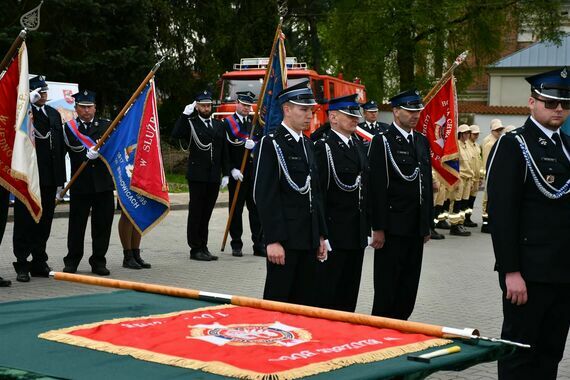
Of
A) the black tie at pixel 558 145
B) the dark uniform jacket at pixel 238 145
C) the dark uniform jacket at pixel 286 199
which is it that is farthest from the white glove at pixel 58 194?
the black tie at pixel 558 145

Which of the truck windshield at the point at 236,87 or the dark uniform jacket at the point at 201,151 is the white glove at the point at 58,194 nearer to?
the dark uniform jacket at the point at 201,151

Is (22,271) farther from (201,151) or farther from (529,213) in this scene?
(529,213)

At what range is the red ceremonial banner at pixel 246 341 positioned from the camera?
3.43m

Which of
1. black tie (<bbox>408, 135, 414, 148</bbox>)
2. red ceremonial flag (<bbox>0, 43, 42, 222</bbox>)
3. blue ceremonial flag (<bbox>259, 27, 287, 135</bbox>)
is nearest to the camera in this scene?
black tie (<bbox>408, 135, 414, 148</bbox>)

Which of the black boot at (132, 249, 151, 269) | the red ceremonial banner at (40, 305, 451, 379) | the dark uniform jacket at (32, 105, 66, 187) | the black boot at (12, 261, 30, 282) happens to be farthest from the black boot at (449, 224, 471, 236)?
the red ceremonial banner at (40, 305, 451, 379)

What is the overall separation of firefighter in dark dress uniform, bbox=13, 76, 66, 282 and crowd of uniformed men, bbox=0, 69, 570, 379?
0.6 inches

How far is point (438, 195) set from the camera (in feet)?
55.2

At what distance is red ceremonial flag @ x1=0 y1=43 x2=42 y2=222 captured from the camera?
9.38m

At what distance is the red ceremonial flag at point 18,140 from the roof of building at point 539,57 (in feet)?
146

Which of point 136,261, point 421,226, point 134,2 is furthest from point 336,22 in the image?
point 421,226

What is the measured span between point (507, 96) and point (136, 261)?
45.1 metres

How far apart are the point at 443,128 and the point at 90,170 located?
4.74m

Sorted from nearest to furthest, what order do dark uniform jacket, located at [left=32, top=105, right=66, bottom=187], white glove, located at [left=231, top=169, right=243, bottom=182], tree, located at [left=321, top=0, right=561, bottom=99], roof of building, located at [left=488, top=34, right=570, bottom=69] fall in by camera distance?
dark uniform jacket, located at [left=32, top=105, right=66, bottom=187], white glove, located at [left=231, top=169, right=243, bottom=182], tree, located at [left=321, top=0, right=561, bottom=99], roof of building, located at [left=488, top=34, right=570, bottom=69]

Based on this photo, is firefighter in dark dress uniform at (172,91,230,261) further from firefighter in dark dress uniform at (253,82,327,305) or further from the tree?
the tree
